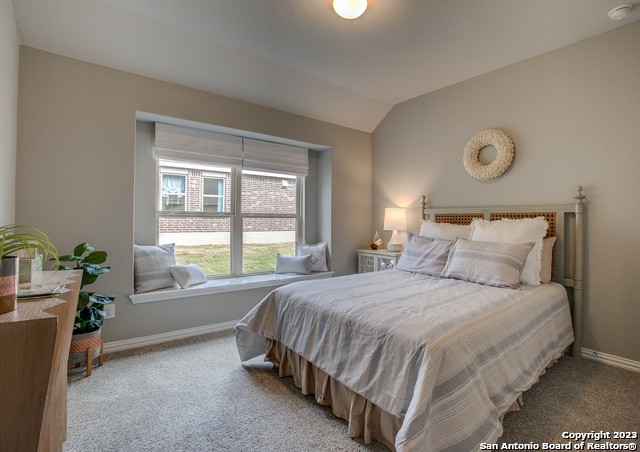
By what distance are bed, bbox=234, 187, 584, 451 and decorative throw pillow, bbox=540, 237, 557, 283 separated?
0.01 meters

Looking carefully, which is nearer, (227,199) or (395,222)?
(227,199)

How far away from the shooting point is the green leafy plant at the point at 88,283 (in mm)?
2076

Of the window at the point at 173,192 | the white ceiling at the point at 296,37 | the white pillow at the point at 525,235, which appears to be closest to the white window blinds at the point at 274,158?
the white ceiling at the point at 296,37

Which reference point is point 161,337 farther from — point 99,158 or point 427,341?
point 427,341

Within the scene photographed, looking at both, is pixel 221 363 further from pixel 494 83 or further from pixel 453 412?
pixel 494 83

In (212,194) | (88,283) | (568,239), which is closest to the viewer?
(88,283)

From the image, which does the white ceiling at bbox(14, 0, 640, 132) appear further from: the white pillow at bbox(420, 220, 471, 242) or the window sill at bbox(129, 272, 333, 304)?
the window sill at bbox(129, 272, 333, 304)

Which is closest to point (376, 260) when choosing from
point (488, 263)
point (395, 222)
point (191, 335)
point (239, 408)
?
point (395, 222)

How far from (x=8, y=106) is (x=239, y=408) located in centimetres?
238

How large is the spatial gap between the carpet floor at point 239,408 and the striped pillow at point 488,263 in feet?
2.42

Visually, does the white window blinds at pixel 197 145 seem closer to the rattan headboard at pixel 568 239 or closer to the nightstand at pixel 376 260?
the nightstand at pixel 376 260

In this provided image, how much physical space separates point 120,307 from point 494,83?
4092 mm

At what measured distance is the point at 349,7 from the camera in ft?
6.36

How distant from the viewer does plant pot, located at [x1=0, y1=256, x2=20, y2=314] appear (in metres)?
0.70
